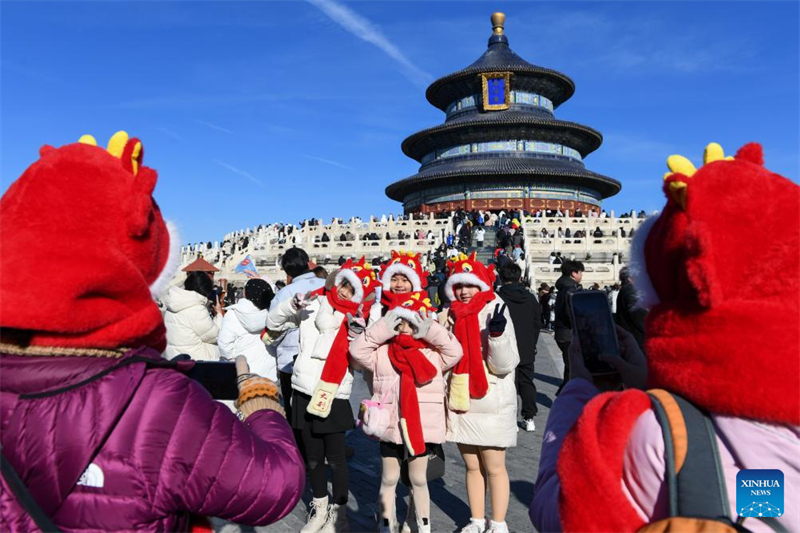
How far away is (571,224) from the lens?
24.2 metres

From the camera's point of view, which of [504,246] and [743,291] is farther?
[504,246]

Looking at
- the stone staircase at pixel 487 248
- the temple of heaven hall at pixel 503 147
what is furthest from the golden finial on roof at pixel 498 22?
the stone staircase at pixel 487 248

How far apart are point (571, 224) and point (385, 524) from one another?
71.8 ft

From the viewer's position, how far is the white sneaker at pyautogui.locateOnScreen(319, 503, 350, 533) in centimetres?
397

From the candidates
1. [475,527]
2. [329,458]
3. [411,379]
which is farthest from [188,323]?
[475,527]

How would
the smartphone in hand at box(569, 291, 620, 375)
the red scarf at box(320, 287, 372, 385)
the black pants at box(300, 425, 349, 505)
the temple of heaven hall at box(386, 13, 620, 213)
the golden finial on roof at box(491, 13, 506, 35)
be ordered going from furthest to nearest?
the golden finial on roof at box(491, 13, 506, 35)
the temple of heaven hall at box(386, 13, 620, 213)
the black pants at box(300, 425, 349, 505)
the red scarf at box(320, 287, 372, 385)
the smartphone in hand at box(569, 291, 620, 375)

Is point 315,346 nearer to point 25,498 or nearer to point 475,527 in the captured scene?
point 475,527

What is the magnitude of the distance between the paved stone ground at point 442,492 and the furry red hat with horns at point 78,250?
120 inches

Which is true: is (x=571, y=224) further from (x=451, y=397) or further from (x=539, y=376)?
(x=451, y=397)

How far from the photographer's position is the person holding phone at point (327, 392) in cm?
393

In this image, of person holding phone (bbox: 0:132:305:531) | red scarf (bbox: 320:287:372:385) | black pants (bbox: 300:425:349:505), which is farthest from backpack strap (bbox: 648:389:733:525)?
black pants (bbox: 300:425:349:505)

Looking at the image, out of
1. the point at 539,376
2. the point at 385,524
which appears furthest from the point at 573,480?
the point at 539,376

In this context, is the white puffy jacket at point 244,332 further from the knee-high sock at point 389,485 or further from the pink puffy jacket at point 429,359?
the knee-high sock at point 389,485

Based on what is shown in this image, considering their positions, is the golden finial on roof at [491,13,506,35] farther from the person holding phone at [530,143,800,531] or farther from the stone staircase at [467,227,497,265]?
the person holding phone at [530,143,800,531]
